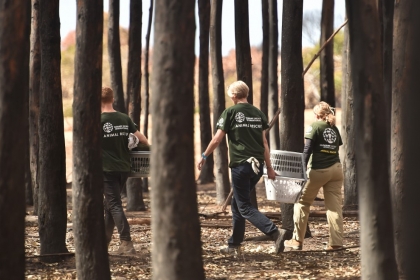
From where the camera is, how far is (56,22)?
10.6 metres

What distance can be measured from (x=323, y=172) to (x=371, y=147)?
11.5 feet

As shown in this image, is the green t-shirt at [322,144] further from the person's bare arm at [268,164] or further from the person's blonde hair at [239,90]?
the person's blonde hair at [239,90]

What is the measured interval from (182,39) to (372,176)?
1.97 metres

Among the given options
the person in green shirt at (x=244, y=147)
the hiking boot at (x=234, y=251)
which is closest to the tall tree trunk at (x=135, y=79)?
the hiking boot at (x=234, y=251)

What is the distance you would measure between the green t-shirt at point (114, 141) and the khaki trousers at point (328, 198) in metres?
2.19

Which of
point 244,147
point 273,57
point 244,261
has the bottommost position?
point 244,261

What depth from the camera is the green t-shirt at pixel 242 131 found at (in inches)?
408

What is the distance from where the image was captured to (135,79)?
16.9 meters

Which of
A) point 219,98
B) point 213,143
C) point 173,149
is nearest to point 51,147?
point 213,143

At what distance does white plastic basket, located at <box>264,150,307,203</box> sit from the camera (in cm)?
1066

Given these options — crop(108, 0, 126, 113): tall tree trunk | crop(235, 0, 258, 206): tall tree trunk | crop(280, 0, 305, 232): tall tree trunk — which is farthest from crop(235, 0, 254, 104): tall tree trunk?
crop(280, 0, 305, 232): tall tree trunk

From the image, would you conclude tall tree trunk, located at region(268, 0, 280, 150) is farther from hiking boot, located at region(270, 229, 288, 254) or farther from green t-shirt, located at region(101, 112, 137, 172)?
green t-shirt, located at region(101, 112, 137, 172)

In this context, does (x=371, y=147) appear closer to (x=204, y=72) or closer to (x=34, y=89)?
(x=34, y=89)

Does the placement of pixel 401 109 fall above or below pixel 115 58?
below
